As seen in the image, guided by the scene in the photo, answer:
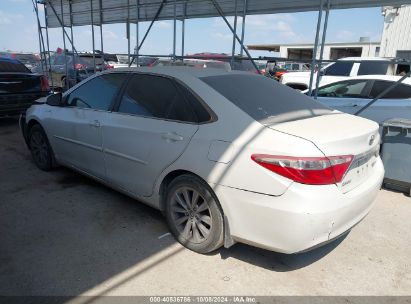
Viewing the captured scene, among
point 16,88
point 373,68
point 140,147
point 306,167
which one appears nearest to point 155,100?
point 140,147

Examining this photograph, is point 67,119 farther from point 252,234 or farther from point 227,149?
point 252,234

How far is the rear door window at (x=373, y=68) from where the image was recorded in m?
10.1

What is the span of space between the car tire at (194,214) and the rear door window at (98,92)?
53.8 inches

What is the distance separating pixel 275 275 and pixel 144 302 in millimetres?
1057

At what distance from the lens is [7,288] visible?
2.64 m

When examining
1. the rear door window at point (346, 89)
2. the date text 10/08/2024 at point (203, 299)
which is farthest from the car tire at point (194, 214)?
the rear door window at point (346, 89)

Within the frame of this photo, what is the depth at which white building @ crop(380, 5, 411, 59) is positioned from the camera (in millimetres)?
16906

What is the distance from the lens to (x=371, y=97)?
668 centimetres

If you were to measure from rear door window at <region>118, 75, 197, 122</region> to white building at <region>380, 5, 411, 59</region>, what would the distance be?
16.2m

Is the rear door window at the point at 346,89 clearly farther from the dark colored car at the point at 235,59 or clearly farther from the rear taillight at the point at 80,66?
the rear taillight at the point at 80,66

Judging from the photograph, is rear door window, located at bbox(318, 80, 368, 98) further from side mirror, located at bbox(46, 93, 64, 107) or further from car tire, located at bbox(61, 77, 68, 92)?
car tire, located at bbox(61, 77, 68, 92)

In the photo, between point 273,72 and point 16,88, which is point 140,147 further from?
point 273,72

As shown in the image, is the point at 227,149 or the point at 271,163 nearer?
the point at 271,163

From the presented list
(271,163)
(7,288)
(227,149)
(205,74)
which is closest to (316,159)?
(271,163)
